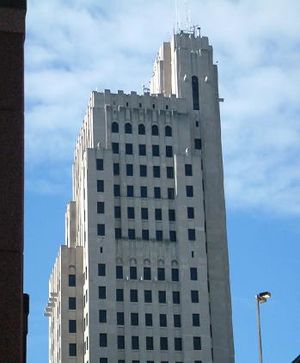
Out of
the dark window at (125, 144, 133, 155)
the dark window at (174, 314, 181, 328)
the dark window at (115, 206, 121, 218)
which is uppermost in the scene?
the dark window at (125, 144, 133, 155)

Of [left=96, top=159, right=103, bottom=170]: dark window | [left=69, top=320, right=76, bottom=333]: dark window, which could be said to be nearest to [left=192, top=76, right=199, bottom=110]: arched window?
[left=96, top=159, right=103, bottom=170]: dark window

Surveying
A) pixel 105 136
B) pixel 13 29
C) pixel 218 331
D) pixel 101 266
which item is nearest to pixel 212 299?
pixel 218 331

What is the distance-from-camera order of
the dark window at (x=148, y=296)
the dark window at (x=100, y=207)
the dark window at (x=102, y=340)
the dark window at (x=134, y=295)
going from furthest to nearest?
the dark window at (x=100, y=207), the dark window at (x=148, y=296), the dark window at (x=134, y=295), the dark window at (x=102, y=340)

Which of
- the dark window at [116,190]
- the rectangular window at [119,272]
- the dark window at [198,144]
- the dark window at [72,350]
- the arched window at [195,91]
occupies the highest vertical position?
the arched window at [195,91]

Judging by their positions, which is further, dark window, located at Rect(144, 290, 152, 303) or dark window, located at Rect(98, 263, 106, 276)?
dark window, located at Rect(144, 290, 152, 303)

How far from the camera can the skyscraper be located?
13938 centimetres

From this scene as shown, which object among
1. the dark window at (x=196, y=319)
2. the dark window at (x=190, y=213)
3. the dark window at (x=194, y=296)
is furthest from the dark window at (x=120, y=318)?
the dark window at (x=190, y=213)

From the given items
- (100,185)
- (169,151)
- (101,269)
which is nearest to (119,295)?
(101,269)

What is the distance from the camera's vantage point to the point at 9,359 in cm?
2684

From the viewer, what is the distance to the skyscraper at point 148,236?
13938cm

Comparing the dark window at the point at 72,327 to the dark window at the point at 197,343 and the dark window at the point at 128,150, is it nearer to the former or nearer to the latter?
the dark window at the point at 197,343

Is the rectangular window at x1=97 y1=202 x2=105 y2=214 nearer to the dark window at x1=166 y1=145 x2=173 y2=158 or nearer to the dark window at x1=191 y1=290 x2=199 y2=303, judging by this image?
the dark window at x1=166 y1=145 x2=173 y2=158

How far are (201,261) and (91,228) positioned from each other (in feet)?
50.0

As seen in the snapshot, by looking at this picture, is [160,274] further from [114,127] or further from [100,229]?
[114,127]
